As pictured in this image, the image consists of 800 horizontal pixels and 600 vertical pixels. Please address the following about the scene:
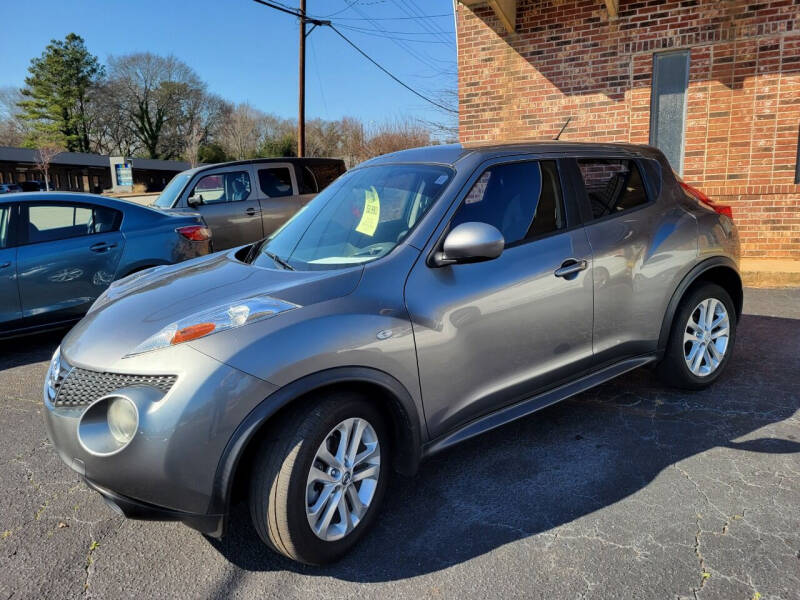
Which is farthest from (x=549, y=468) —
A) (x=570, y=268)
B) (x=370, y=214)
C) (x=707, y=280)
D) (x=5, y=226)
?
(x=5, y=226)

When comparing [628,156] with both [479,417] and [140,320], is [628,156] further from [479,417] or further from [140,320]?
[140,320]

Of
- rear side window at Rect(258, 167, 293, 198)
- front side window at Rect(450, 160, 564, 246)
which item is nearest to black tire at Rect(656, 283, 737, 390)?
Result: front side window at Rect(450, 160, 564, 246)

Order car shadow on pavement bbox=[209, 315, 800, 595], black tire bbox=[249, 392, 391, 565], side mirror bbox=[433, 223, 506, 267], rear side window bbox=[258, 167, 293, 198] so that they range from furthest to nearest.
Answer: rear side window bbox=[258, 167, 293, 198] → side mirror bbox=[433, 223, 506, 267] → car shadow on pavement bbox=[209, 315, 800, 595] → black tire bbox=[249, 392, 391, 565]

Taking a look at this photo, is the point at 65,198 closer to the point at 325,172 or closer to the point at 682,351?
the point at 325,172

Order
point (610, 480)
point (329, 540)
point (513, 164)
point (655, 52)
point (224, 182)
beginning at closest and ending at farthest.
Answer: point (329, 540) → point (610, 480) → point (513, 164) → point (655, 52) → point (224, 182)

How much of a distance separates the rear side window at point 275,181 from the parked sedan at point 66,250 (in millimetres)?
2950

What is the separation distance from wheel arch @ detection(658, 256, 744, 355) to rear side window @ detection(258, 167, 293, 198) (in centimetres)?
653

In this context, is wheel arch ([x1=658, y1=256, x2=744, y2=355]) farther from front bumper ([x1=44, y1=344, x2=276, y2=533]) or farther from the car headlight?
front bumper ([x1=44, y1=344, x2=276, y2=533])

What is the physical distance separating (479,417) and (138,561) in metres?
1.64

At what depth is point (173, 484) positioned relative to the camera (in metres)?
2.20

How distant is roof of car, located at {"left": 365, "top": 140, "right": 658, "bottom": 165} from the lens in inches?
130

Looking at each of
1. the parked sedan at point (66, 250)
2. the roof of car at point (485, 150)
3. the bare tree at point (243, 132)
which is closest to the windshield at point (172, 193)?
the parked sedan at point (66, 250)

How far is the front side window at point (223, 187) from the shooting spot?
28.7 feet

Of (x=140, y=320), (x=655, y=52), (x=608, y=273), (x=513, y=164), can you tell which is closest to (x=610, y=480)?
(x=608, y=273)
